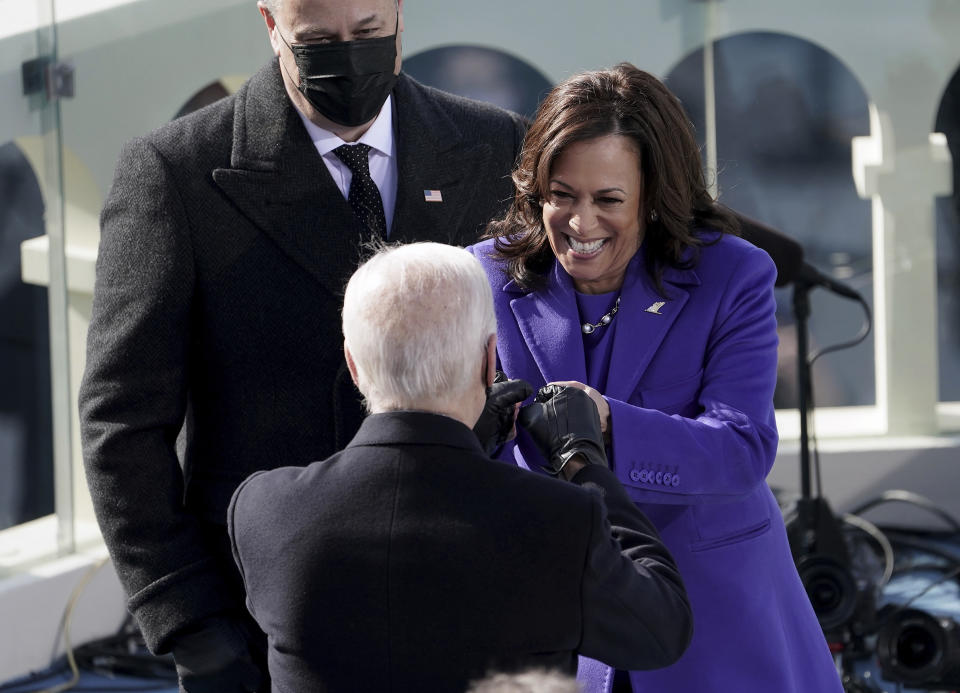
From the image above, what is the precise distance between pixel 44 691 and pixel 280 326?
2818mm

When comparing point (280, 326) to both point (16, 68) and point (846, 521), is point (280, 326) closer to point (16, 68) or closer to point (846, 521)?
point (16, 68)

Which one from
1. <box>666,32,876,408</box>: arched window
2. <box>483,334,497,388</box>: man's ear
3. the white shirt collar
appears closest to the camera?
<box>483,334,497,388</box>: man's ear

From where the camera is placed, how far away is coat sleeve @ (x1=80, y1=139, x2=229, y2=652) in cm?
193

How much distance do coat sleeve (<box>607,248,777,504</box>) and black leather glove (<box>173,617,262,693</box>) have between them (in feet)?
1.99

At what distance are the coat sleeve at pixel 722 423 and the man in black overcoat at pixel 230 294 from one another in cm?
50

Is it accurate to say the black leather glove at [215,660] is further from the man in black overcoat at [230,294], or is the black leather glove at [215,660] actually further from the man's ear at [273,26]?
the man's ear at [273,26]

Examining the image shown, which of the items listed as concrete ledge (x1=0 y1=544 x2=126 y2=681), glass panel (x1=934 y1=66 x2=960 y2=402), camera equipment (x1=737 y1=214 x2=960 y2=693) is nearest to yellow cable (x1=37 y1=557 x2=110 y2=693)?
concrete ledge (x1=0 y1=544 x2=126 y2=681)

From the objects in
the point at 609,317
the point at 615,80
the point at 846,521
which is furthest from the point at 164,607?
the point at 846,521

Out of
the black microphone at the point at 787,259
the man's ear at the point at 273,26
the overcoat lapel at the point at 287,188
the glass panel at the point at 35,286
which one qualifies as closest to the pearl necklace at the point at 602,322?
the overcoat lapel at the point at 287,188

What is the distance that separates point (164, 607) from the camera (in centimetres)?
194

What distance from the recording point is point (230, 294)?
2.01m

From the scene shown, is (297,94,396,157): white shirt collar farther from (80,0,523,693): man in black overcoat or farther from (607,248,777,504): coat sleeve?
(607,248,777,504): coat sleeve

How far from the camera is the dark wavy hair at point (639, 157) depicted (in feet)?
6.23

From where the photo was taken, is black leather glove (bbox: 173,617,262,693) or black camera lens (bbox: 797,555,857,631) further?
black camera lens (bbox: 797,555,857,631)
